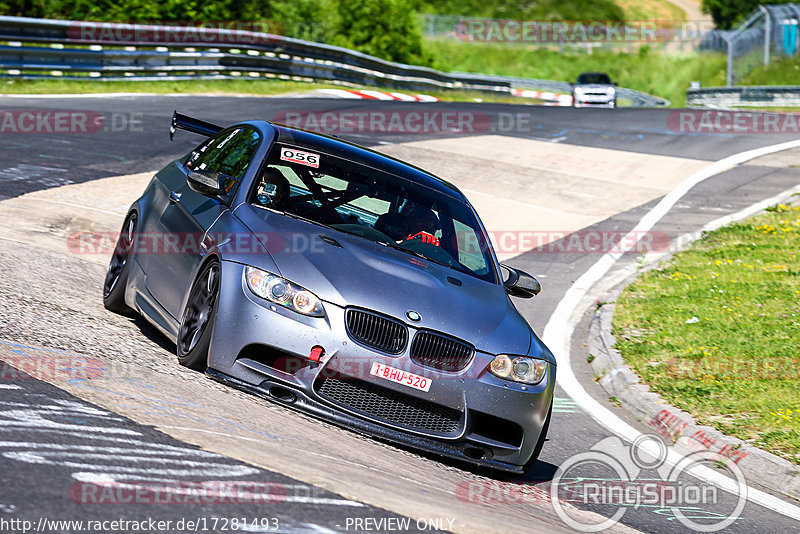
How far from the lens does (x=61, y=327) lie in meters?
6.54

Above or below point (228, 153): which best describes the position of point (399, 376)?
below

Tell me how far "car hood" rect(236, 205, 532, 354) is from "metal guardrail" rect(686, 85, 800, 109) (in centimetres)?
3158

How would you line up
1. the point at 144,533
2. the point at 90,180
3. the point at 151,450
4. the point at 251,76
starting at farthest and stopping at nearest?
the point at 251,76, the point at 90,180, the point at 151,450, the point at 144,533

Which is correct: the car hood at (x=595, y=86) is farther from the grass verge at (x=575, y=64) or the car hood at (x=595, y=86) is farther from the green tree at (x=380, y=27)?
the grass verge at (x=575, y=64)

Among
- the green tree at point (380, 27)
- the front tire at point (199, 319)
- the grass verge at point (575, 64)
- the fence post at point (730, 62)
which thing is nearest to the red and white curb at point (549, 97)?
the fence post at point (730, 62)

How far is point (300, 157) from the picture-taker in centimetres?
709

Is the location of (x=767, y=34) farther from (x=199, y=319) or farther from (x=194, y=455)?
(x=194, y=455)

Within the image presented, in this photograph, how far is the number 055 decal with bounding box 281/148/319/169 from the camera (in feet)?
23.2

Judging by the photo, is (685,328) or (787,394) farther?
(685,328)

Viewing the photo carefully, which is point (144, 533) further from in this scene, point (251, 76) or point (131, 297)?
point (251, 76)

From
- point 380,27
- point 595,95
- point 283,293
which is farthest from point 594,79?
point 283,293

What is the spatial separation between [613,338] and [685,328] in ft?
2.48

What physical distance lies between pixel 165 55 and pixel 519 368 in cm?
2208

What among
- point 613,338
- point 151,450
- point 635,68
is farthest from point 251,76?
point 635,68
